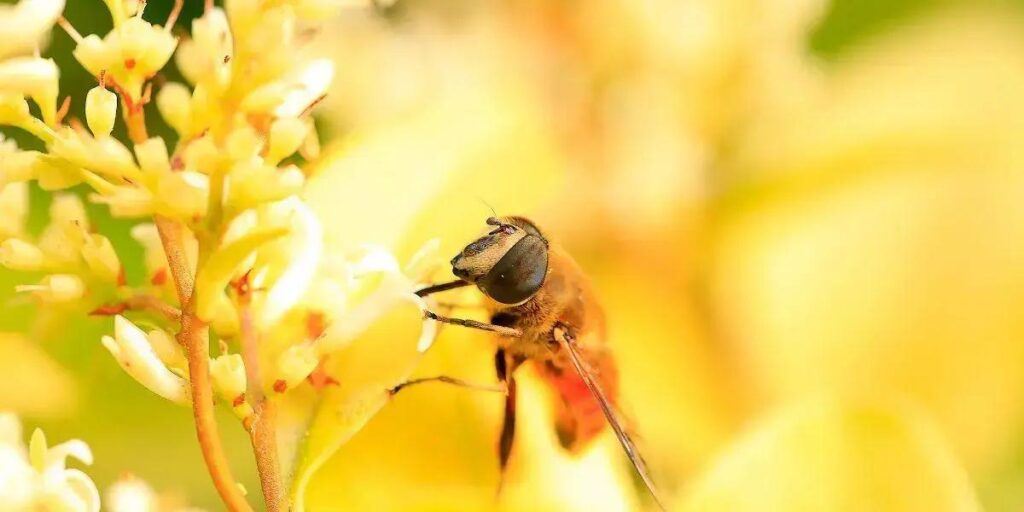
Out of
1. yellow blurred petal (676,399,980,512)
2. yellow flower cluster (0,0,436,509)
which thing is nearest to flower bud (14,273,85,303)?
yellow flower cluster (0,0,436,509)

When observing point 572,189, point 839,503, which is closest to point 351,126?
point 572,189

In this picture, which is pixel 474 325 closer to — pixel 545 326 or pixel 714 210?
pixel 545 326

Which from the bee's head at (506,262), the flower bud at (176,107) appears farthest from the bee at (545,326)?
the flower bud at (176,107)

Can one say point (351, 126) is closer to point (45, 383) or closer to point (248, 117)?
point (45, 383)

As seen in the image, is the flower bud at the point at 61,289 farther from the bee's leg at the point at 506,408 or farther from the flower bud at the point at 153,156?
the bee's leg at the point at 506,408

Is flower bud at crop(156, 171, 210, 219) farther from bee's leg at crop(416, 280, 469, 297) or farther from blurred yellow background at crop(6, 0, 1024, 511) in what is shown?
blurred yellow background at crop(6, 0, 1024, 511)

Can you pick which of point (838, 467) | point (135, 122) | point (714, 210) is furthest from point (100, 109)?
point (714, 210)
